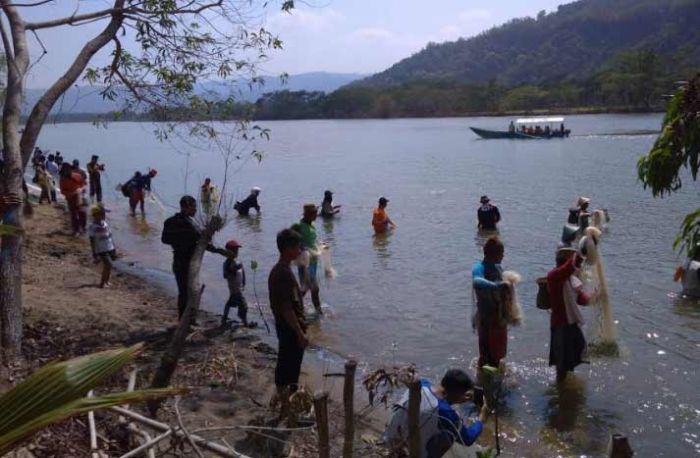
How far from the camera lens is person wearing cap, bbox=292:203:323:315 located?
884 cm

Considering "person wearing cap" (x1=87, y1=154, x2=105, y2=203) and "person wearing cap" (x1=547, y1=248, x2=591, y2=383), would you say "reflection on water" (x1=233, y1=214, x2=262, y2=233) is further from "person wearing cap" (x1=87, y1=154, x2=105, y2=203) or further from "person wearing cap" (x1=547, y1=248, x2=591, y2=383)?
"person wearing cap" (x1=547, y1=248, x2=591, y2=383)

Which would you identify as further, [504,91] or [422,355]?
[504,91]

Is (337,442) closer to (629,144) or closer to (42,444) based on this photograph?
(42,444)

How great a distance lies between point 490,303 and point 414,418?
108 inches

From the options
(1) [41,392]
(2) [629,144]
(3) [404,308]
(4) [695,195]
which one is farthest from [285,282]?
(2) [629,144]

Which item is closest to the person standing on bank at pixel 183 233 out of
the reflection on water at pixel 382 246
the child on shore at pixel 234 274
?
the child on shore at pixel 234 274

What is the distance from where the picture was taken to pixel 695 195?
24094 mm

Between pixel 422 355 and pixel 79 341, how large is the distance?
412cm

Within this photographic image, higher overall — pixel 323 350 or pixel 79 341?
pixel 79 341

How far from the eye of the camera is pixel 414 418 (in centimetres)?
386

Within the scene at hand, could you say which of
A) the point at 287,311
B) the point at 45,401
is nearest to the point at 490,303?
the point at 287,311

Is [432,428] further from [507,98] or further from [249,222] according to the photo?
[507,98]

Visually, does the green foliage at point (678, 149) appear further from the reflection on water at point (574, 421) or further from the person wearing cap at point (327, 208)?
the person wearing cap at point (327, 208)

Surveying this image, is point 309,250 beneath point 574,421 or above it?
above
